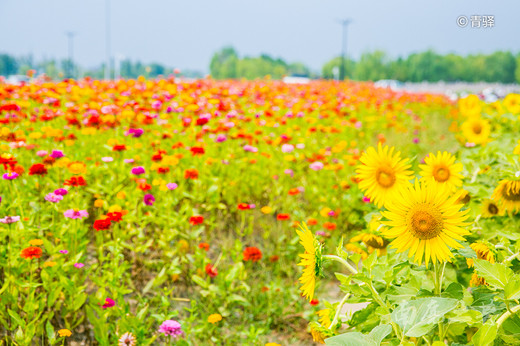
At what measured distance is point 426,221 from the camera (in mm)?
1070

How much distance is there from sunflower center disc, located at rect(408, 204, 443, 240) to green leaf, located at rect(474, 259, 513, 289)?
22cm

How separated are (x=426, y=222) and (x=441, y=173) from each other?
0.60 metres

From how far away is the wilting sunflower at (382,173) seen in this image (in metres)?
1.47

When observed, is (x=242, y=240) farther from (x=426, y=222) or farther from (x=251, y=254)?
(x=426, y=222)

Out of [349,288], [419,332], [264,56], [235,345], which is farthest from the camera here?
[264,56]

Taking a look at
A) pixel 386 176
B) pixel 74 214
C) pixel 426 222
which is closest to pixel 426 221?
pixel 426 222

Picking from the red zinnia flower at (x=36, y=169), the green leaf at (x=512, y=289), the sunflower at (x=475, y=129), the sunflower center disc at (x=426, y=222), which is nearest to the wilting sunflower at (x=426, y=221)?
the sunflower center disc at (x=426, y=222)

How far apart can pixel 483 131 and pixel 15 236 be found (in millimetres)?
3150

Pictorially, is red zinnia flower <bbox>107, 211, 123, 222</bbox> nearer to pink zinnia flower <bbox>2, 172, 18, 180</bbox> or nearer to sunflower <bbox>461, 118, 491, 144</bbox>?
pink zinnia flower <bbox>2, 172, 18, 180</bbox>

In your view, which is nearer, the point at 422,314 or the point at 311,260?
the point at 422,314

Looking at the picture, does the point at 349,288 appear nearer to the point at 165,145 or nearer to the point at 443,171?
the point at 443,171

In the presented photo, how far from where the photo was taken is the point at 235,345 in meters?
2.43

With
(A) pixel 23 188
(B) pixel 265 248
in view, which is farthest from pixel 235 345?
(A) pixel 23 188

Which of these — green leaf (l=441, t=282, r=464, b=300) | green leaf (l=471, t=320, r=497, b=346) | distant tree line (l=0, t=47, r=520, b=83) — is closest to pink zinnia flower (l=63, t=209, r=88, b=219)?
green leaf (l=441, t=282, r=464, b=300)
